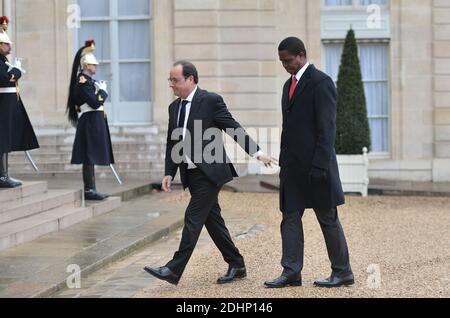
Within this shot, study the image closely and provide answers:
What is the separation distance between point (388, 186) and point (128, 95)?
5.41 meters

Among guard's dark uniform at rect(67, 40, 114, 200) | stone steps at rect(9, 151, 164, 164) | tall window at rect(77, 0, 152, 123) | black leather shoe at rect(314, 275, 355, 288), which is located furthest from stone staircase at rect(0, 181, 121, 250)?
tall window at rect(77, 0, 152, 123)

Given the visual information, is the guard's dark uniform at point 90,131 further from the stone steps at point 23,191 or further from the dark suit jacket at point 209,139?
the dark suit jacket at point 209,139

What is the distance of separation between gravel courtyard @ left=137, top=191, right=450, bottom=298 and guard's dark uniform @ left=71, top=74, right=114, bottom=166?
77.2 inches

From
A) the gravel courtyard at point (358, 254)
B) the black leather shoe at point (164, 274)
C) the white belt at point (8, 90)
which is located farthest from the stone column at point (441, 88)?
the black leather shoe at point (164, 274)

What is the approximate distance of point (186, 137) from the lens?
7.32m

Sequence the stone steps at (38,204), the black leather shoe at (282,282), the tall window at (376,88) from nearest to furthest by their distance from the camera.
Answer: the black leather shoe at (282,282) < the stone steps at (38,204) < the tall window at (376,88)

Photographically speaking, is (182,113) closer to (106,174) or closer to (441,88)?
(106,174)

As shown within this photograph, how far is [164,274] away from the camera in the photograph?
23.4ft

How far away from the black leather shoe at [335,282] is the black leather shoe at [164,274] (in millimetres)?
1170

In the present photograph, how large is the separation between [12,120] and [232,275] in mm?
4383

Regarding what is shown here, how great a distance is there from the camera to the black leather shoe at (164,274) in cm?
709

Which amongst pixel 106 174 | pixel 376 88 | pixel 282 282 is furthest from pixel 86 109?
pixel 376 88

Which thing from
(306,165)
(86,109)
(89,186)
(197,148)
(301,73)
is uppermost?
(301,73)
